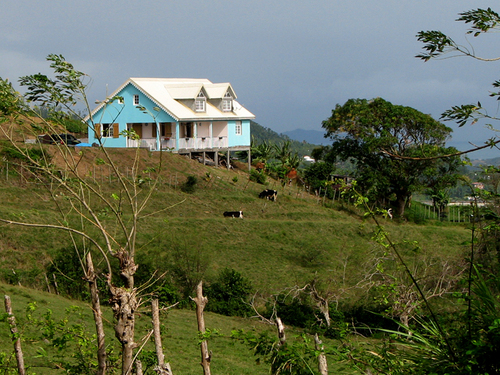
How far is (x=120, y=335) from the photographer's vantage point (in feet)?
18.4

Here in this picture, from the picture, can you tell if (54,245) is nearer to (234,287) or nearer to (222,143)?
(234,287)

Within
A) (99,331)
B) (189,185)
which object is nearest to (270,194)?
(189,185)

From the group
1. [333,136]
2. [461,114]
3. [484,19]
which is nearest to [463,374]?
[461,114]

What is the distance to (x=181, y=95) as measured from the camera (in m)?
46.6

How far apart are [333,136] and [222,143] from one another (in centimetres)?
1003

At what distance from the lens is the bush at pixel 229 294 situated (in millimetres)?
23125

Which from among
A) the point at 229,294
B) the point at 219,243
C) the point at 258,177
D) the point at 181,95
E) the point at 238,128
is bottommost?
the point at 229,294

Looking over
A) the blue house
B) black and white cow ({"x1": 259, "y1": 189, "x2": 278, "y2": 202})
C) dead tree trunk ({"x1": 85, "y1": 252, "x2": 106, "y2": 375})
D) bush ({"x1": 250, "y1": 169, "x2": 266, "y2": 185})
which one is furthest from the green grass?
bush ({"x1": 250, "y1": 169, "x2": 266, "y2": 185})

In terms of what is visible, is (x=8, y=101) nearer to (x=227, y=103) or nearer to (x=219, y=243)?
(x=219, y=243)

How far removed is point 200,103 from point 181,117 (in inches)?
157

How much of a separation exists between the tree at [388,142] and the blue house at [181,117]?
9.82m

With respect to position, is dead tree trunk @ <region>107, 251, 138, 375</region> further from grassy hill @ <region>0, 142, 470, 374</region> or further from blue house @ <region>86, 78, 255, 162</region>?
blue house @ <region>86, 78, 255, 162</region>

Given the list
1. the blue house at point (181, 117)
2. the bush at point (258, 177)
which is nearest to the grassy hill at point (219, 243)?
the bush at point (258, 177)

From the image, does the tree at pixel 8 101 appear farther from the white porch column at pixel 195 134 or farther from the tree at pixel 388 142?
the white porch column at pixel 195 134
